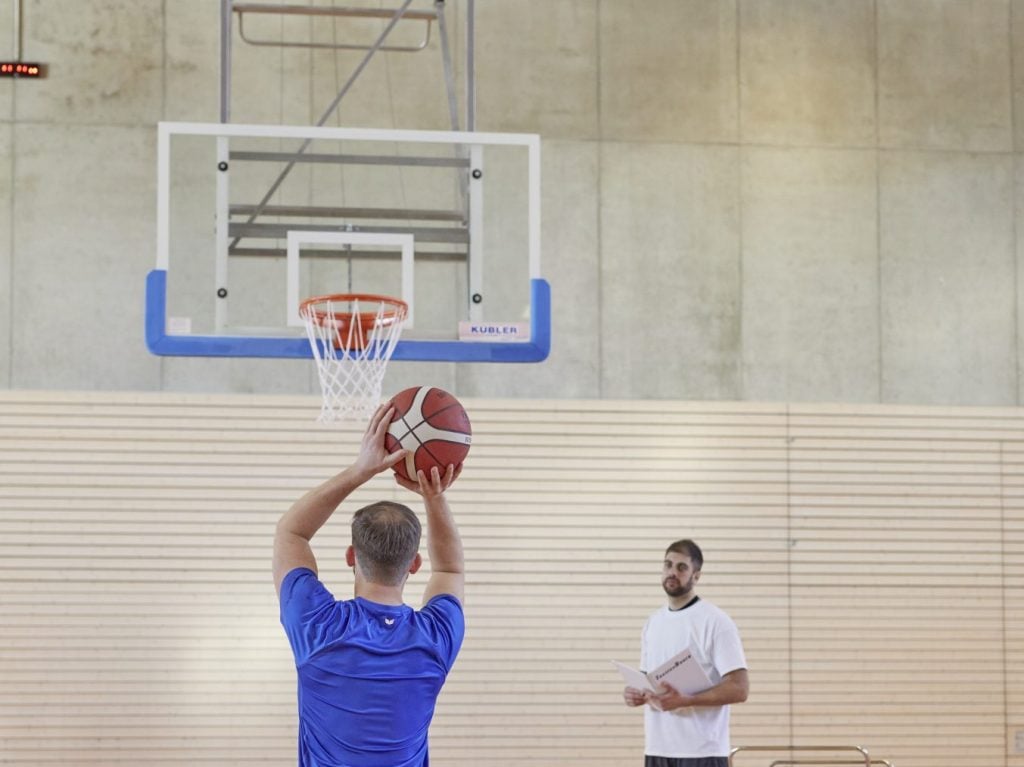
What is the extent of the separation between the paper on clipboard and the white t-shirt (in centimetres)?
7

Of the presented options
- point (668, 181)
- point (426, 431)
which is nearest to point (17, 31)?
point (668, 181)

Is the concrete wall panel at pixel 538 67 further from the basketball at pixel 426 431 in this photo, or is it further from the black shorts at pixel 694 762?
the basketball at pixel 426 431

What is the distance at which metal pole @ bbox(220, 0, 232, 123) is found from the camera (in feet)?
22.9

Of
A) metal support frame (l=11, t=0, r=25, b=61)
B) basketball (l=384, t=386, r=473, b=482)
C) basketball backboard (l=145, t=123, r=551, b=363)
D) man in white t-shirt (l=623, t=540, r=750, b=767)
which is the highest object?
metal support frame (l=11, t=0, r=25, b=61)

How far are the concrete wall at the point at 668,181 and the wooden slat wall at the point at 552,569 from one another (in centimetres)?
31

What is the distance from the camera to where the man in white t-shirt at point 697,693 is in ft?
20.7

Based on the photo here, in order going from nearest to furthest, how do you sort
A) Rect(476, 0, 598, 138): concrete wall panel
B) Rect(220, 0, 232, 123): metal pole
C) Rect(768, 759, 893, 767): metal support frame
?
1. Rect(220, 0, 232, 123): metal pole
2. Rect(768, 759, 893, 767): metal support frame
3. Rect(476, 0, 598, 138): concrete wall panel

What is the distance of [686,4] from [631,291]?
213 cm

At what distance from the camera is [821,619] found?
9.39 metres

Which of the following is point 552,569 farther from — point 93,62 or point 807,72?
point 93,62

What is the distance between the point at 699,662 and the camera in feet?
20.9

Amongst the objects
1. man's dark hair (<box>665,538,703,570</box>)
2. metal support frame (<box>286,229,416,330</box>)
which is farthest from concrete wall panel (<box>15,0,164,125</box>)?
man's dark hair (<box>665,538,703,570</box>)

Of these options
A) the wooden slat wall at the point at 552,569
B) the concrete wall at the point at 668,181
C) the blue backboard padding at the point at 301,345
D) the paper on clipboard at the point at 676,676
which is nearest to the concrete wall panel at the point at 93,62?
the concrete wall at the point at 668,181

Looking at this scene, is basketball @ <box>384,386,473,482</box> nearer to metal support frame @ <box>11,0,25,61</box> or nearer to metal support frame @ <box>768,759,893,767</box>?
metal support frame @ <box>768,759,893,767</box>
